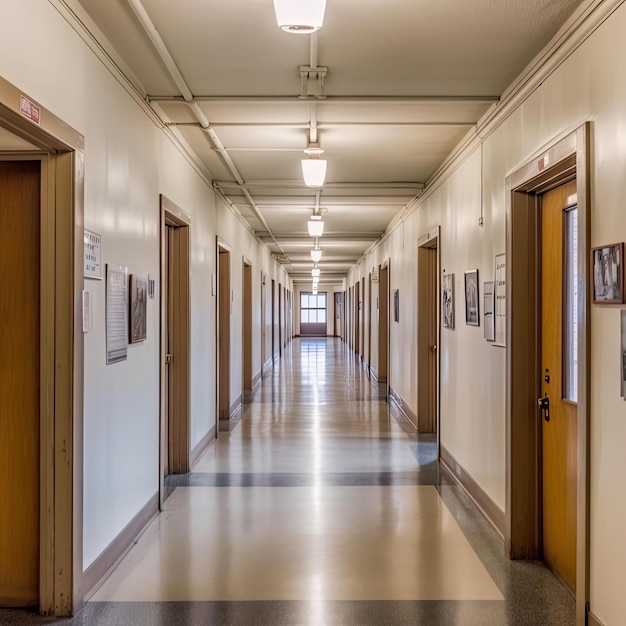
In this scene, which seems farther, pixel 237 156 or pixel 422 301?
pixel 422 301

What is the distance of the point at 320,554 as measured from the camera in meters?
3.52

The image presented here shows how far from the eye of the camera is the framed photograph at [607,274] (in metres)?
2.31

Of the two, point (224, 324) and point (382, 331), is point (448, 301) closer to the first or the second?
point (224, 324)

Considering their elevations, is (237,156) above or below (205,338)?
above

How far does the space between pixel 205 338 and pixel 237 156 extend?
1.91m

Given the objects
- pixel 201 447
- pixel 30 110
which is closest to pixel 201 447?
pixel 201 447

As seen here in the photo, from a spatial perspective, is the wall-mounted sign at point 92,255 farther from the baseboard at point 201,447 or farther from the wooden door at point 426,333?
the wooden door at point 426,333

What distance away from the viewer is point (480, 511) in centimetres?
425

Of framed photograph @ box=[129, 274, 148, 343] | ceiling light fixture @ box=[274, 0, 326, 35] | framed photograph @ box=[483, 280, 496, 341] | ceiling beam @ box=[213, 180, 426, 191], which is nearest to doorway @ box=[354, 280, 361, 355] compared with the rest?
ceiling beam @ box=[213, 180, 426, 191]

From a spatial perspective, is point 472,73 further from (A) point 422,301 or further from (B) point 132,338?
(A) point 422,301

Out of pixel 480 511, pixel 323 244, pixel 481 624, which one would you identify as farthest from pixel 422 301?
pixel 323 244

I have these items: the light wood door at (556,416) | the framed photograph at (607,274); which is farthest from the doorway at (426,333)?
the framed photograph at (607,274)

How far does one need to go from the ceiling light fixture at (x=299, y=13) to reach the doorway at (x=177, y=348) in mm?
2955

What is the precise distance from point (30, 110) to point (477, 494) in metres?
3.77
